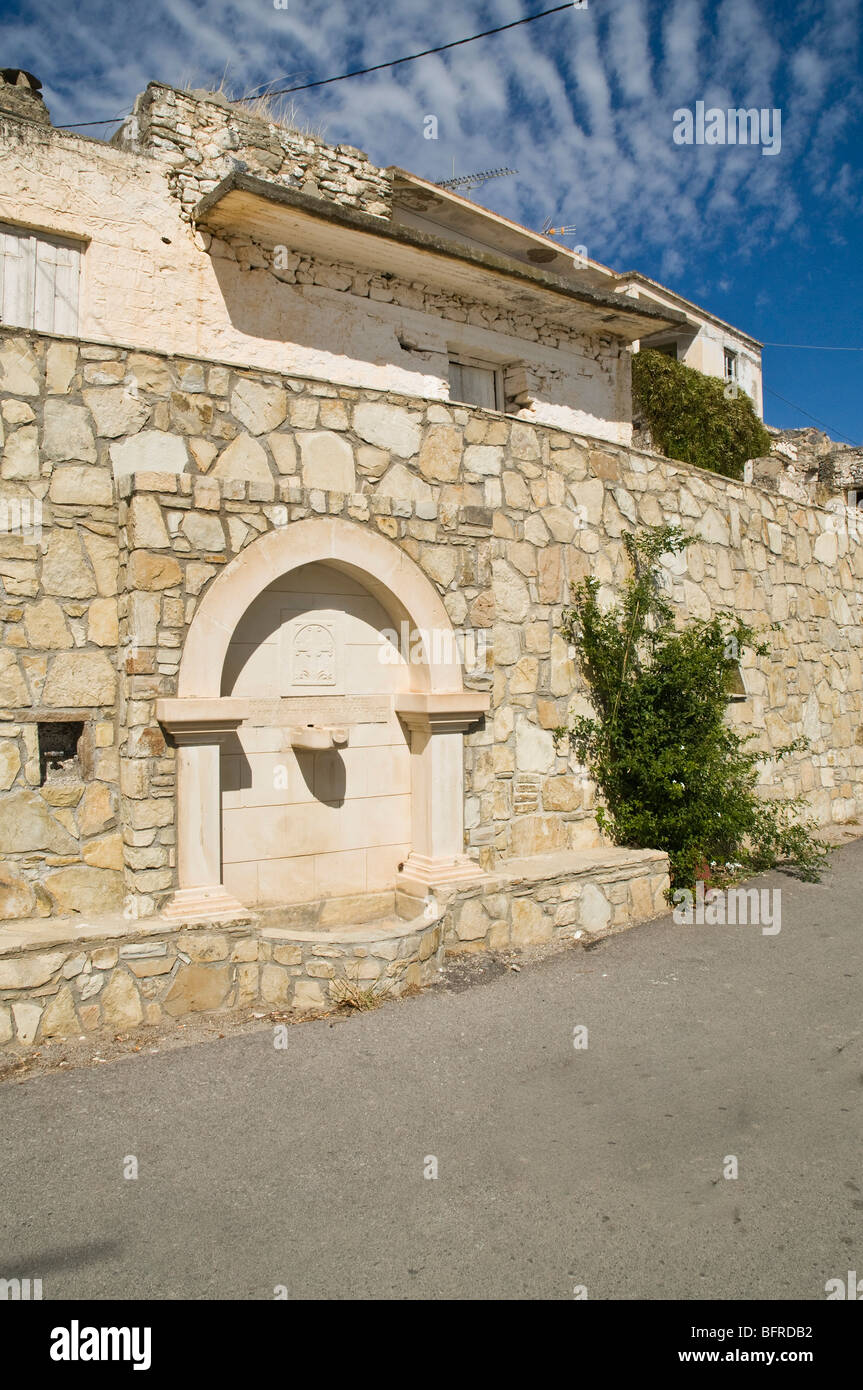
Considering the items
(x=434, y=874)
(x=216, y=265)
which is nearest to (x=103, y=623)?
(x=434, y=874)

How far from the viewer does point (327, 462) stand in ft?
20.4

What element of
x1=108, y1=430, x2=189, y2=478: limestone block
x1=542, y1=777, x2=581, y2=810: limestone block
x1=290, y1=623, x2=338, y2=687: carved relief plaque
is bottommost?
x1=542, y1=777, x2=581, y2=810: limestone block

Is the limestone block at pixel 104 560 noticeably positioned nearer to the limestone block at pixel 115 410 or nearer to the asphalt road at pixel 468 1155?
the limestone block at pixel 115 410

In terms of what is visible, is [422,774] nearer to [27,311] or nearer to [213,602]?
[213,602]

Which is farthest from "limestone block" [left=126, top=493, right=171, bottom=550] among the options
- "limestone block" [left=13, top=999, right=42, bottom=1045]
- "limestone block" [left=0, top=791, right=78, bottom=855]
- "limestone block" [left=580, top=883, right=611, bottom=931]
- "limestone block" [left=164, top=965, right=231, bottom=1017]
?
"limestone block" [left=580, top=883, right=611, bottom=931]

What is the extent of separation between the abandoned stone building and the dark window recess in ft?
0.07

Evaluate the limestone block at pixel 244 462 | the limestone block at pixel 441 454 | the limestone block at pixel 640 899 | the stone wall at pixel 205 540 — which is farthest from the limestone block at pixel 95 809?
the limestone block at pixel 640 899

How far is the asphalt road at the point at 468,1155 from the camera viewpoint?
3.10 m

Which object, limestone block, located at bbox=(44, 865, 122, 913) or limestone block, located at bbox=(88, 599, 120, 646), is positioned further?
limestone block, located at bbox=(88, 599, 120, 646)

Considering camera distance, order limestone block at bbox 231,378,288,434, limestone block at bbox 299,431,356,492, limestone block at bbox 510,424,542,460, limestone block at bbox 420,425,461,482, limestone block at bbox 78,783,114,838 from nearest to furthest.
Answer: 1. limestone block at bbox 78,783,114,838
2. limestone block at bbox 231,378,288,434
3. limestone block at bbox 299,431,356,492
4. limestone block at bbox 420,425,461,482
5. limestone block at bbox 510,424,542,460

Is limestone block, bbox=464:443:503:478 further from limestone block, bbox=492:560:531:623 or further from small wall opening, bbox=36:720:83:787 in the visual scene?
small wall opening, bbox=36:720:83:787

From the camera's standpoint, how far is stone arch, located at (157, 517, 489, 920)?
5.46 m
